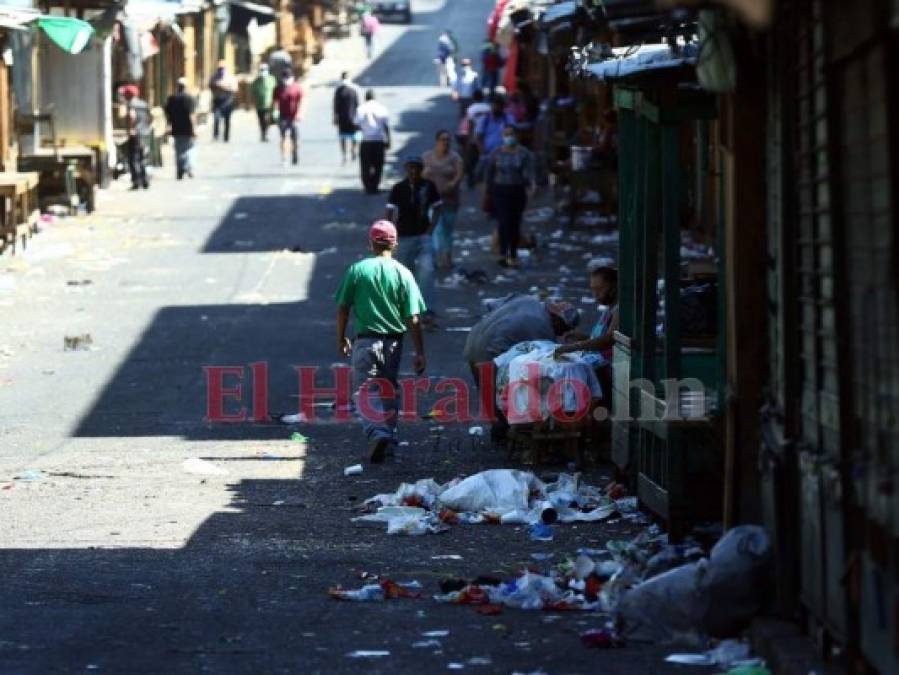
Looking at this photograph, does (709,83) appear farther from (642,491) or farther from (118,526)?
(118,526)

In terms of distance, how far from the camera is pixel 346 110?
40.0 metres

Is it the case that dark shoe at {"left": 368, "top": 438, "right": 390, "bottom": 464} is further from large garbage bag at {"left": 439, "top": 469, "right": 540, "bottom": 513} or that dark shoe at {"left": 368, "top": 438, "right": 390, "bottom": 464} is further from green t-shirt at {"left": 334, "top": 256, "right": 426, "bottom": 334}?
large garbage bag at {"left": 439, "top": 469, "right": 540, "bottom": 513}

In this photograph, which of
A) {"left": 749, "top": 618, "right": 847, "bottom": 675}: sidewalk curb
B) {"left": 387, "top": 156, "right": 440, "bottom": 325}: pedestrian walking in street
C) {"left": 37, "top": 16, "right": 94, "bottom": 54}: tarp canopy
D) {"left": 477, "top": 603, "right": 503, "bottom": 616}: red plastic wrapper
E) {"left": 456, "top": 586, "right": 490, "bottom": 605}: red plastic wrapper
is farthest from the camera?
{"left": 37, "top": 16, "right": 94, "bottom": 54}: tarp canopy

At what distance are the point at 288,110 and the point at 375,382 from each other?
88.1ft

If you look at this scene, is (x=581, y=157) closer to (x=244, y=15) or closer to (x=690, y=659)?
(x=690, y=659)

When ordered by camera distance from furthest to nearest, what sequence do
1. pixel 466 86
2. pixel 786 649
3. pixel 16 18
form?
pixel 466 86 < pixel 16 18 < pixel 786 649

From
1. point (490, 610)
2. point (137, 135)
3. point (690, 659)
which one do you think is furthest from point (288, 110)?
point (690, 659)

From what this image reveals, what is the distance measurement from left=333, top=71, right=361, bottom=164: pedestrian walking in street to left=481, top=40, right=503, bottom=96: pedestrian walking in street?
7.72 meters

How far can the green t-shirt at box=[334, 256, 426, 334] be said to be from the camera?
48.4 feet

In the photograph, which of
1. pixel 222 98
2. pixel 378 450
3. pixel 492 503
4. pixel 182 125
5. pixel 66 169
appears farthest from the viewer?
pixel 222 98

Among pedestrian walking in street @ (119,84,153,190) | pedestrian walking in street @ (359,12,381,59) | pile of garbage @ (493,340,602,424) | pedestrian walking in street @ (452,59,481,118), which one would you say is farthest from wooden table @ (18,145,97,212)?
pedestrian walking in street @ (359,12,381,59)

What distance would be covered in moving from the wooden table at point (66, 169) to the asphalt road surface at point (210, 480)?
1.27m

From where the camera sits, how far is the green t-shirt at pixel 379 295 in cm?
1476

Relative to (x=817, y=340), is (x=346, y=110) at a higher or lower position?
higher
